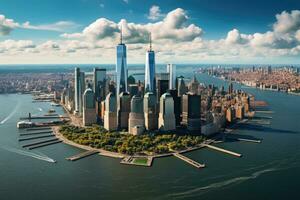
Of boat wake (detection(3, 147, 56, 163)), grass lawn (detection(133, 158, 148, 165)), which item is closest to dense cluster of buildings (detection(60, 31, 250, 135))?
grass lawn (detection(133, 158, 148, 165))

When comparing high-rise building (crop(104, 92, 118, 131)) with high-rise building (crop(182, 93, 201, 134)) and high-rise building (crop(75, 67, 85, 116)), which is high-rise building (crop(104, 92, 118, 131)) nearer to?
high-rise building (crop(182, 93, 201, 134))

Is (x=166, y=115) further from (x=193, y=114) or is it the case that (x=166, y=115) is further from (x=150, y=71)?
(x=150, y=71)

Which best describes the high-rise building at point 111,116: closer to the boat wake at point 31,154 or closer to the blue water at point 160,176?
the blue water at point 160,176

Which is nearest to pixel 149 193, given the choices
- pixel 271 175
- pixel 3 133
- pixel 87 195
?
pixel 87 195

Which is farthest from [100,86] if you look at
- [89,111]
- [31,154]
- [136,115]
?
[31,154]

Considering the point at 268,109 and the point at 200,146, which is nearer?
the point at 200,146

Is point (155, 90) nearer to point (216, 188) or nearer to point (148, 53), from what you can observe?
point (148, 53)
